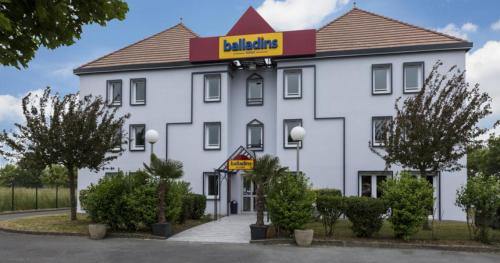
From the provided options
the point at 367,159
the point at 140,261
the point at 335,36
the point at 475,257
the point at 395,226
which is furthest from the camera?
the point at 335,36

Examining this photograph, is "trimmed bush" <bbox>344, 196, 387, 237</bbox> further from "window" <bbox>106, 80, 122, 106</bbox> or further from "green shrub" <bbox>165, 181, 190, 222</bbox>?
"window" <bbox>106, 80, 122, 106</bbox>

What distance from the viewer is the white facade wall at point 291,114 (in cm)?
2192

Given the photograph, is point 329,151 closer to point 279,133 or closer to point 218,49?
point 279,133

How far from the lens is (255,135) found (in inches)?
973

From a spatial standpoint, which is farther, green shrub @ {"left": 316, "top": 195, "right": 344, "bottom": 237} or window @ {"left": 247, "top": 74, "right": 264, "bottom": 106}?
window @ {"left": 247, "top": 74, "right": 264, "bottom": 106}

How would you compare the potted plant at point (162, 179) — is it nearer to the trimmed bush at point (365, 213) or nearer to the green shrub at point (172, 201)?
the green shrub at point (172, 201)

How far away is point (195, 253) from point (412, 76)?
48.5 feet

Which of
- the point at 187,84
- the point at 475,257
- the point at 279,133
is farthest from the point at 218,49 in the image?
the point at 475,257

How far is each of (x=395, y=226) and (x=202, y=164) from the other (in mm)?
12878

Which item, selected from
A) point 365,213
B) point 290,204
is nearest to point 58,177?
point 290,204

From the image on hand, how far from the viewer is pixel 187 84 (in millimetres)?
24781

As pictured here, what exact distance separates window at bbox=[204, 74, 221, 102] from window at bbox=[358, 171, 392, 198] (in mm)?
8620

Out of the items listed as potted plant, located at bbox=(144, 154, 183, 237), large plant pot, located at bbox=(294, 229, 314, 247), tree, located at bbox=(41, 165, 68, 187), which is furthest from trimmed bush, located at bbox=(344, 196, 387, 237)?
tree, located at bbox=(41, 165, 68, 187)

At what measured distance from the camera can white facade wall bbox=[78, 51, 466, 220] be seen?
21.9 metres
